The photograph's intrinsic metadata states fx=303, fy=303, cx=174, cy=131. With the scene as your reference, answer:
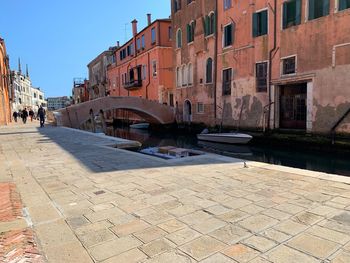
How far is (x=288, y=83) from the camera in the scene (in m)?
15.5

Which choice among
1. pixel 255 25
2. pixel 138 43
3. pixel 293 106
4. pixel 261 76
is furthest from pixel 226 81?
pixel 138 43

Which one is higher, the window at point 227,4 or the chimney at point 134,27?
the chimney at point 134,27

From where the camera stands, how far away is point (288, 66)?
50.8ft

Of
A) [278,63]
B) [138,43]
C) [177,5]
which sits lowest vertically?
[278,63]

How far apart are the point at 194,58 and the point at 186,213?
2101cm

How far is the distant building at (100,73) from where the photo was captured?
44562 mm

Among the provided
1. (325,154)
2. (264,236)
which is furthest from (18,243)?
(325,154)

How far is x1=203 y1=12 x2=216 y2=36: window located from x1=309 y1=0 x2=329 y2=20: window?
306 inches

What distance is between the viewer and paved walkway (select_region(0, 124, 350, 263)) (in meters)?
2.66

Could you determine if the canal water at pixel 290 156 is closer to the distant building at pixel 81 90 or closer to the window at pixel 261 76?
the window at pixel 261 76

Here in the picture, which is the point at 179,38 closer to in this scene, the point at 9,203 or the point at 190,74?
the point at 190,74

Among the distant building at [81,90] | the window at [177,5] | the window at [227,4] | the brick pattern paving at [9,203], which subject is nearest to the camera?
the brick pattern paving at [9,203]

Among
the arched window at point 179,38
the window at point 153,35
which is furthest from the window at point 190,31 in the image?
the window at point 153,35

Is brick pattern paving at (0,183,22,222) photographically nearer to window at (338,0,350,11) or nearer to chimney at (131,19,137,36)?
window at (338,0,350,11)
